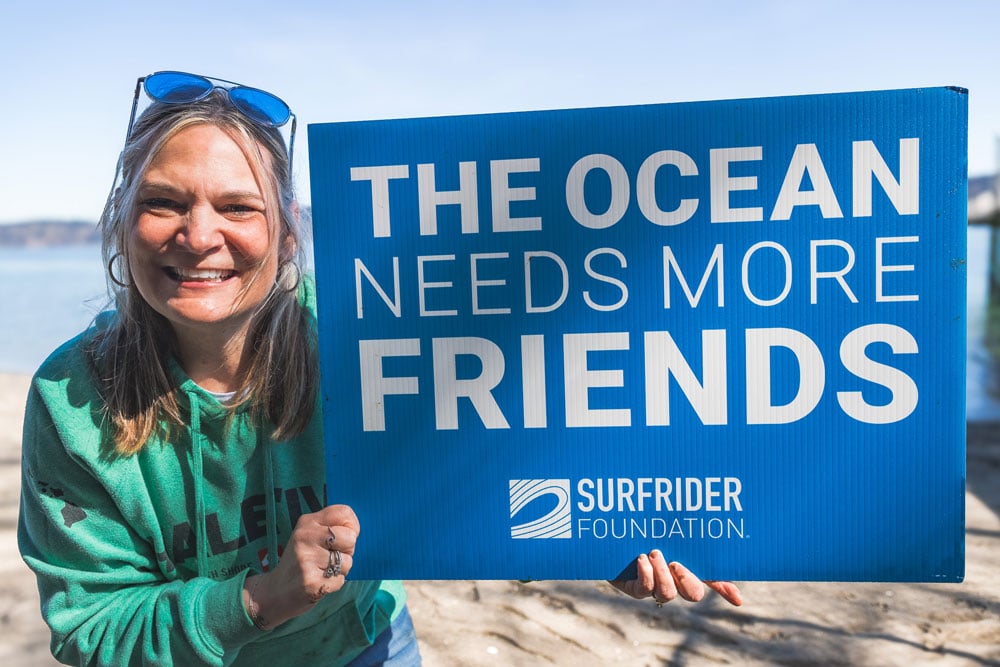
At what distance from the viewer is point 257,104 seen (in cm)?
148

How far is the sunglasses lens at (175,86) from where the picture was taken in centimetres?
146

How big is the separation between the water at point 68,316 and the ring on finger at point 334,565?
2.52 feet

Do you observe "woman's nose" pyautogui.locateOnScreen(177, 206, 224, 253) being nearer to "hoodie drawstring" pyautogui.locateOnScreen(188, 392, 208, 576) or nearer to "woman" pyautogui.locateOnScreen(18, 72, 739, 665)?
"woman" pyautogui.locateOnScreen(18, 72, 739, 665)

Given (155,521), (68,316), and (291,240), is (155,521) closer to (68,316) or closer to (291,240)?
(291,240)

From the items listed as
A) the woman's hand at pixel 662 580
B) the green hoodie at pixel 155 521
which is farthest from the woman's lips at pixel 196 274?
the woman's hand at pixel 662 580

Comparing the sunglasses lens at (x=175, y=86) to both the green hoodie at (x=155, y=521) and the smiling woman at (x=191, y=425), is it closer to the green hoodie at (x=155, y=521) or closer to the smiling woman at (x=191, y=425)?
the smiling woman at (x=191, y=425)

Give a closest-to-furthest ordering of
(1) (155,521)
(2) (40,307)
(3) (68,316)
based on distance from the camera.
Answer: (1) (155,521) → (3) (68,316) → (2) (40,307)

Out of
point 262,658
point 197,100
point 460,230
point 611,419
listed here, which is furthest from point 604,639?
point 197,100

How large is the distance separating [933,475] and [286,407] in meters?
1.13

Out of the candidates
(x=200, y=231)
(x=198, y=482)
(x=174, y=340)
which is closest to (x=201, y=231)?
(x=200, y=231)

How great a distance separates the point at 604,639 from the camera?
276 centimetres

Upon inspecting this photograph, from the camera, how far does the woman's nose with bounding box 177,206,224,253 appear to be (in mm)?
1344

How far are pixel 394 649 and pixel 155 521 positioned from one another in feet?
2.10

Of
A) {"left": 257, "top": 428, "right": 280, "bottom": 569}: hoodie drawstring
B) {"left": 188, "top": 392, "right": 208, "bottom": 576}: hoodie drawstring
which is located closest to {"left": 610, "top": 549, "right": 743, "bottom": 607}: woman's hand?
{"left": 257, "top": 428, "right": 280, "bottom": 569}: hoodie drawstring
